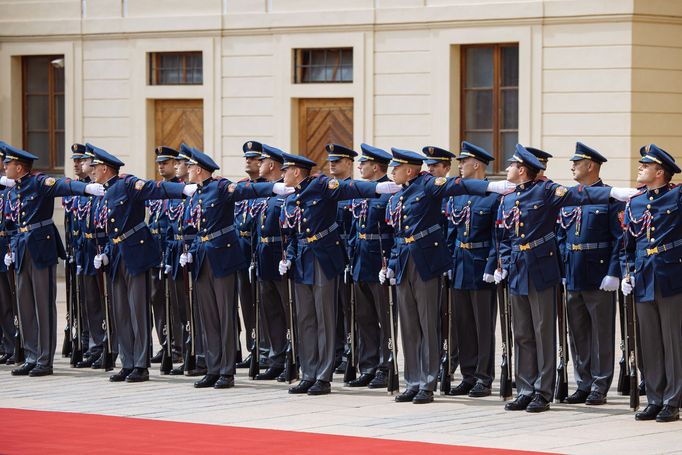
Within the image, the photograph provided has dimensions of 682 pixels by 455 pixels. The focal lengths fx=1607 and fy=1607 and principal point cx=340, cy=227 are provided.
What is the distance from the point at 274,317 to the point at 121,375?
4.74 ft

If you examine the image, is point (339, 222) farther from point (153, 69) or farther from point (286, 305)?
point (153, 69)

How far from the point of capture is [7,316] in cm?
1519

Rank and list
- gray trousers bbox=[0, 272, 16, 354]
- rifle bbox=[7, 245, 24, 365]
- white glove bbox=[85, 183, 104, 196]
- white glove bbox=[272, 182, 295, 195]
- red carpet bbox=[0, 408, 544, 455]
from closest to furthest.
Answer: red carpet bbox=[0, 408, 544, 455], white glove bbox=[272, 182, 295, 195], white glove bbox=[85, 183, 104, 196], rifle bbox=[7, 245, 24, 365], gray trousers bbox=[0, 272, 16, 354]

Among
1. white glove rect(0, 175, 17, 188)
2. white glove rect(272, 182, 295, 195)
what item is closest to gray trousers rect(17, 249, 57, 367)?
white glove rect(0, 175, 17, 188)

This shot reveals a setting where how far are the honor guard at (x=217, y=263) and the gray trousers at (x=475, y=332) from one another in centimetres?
187

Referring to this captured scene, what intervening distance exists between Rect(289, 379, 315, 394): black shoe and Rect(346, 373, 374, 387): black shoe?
0.52m

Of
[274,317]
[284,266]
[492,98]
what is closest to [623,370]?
[284,266]

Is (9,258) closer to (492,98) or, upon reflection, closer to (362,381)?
(362,381)

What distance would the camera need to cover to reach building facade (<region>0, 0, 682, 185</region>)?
65.0ft

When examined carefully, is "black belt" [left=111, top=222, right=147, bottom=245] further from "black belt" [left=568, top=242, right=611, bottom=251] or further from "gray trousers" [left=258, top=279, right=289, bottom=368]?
"black belt" [left=568, top=242, right=611, bottom=251]

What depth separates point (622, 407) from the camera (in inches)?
472

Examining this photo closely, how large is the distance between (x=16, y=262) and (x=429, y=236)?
412 centimetres

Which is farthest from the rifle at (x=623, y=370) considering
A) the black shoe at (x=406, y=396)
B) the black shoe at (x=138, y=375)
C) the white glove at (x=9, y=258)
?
the white glove at (x=9, y=258)

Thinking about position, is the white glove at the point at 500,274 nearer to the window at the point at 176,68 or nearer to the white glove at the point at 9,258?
the white glove at the point at 9,258
